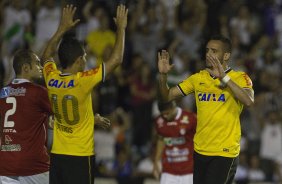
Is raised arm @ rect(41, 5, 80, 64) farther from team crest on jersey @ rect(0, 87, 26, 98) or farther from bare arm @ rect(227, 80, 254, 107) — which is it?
bare arm @ rect(227, 80, 254, 107)

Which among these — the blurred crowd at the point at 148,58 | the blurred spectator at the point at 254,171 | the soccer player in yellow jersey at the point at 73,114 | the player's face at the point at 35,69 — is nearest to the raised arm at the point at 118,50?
the soccer player in yellow jersey at the point at 73,114

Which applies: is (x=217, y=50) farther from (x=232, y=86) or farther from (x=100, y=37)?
A: (x=100, y=37)

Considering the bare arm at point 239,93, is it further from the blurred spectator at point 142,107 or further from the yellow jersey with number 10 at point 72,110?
the blurred spectator at point 142,107

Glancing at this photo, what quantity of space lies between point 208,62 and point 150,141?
7049mm

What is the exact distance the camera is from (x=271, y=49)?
1611cm

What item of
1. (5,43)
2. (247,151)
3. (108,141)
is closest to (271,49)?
(247,151)

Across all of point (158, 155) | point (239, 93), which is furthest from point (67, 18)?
point (158, 155)

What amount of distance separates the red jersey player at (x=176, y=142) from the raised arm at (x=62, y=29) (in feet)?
7.18

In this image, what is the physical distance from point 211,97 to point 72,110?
1514 millimetres

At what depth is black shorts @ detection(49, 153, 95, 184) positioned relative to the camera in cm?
738

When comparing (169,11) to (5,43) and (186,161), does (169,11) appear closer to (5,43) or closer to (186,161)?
(5,43)

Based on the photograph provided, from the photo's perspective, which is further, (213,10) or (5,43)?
(213,10)

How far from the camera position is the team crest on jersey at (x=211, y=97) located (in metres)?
7.56

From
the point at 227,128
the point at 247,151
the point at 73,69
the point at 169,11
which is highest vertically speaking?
the point at 169,11
